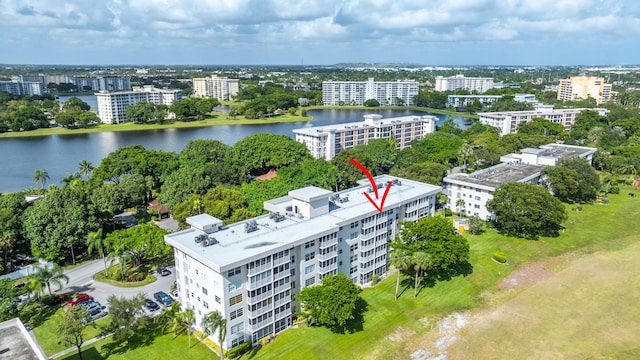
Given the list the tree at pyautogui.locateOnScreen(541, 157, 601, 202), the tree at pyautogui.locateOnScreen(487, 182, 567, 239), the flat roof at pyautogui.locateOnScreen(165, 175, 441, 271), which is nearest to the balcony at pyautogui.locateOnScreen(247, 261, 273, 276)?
the flat roof at pyautogui.locateOnScreen(165, 175, 441, 271)

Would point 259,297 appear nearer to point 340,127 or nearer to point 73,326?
point 73,326

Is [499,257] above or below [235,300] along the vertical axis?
below

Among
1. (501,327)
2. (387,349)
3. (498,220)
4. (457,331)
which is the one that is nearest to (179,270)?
(387,349)

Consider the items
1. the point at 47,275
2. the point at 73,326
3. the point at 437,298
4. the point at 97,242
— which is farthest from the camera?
the point at 97,242

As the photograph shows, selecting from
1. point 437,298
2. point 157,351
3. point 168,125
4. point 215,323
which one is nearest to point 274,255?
point 215,323

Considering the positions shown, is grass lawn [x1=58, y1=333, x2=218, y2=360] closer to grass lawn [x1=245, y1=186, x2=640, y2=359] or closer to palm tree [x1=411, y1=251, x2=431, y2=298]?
grass lawn [x1=245, y1=186, x2=640, y2=359]
